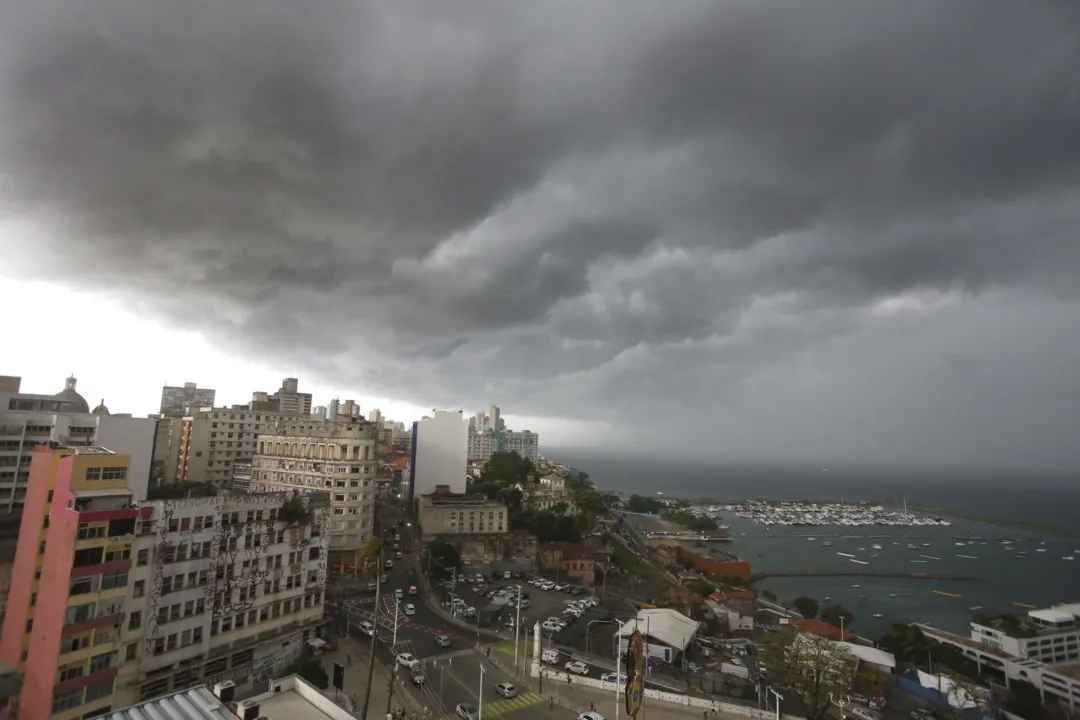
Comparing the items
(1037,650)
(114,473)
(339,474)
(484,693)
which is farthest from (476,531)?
(1037,650)

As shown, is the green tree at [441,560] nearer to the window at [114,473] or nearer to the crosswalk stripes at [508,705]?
the crosswalk stripes at [508,705]

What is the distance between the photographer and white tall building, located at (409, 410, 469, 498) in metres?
90.8

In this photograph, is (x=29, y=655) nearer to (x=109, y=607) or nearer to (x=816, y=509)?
(x=109, y=607)

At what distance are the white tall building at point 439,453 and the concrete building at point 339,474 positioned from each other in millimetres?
29751

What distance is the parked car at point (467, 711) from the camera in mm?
27497

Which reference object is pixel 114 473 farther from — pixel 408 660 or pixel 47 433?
pixel 47 433

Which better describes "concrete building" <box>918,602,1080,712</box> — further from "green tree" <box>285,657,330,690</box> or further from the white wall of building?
the white wall of building

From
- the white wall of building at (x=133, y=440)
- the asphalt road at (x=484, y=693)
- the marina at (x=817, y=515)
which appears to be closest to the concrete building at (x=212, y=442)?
the white wall of building at (x=133, y=440)

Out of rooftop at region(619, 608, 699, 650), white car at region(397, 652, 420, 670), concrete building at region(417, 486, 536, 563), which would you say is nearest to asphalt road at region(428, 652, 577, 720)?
white car at region(397, 652, 420, 670)

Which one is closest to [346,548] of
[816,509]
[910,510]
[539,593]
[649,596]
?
[539,593]

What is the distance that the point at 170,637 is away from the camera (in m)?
28.0

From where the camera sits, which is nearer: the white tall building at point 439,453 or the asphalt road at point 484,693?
the asphalt road at point 484,693

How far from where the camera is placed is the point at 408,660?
111ft

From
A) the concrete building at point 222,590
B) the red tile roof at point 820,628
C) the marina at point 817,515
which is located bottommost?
the marina at point 817,515
